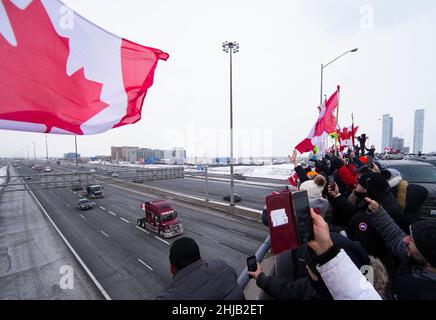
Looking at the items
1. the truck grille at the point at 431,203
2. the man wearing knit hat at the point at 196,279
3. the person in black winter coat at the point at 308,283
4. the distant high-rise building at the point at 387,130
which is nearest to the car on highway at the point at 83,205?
the man wearing knit hat at the point at 196,279

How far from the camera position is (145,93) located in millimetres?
3906

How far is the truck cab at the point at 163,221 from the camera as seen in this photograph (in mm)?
13586

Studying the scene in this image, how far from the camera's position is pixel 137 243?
12734 millimetres

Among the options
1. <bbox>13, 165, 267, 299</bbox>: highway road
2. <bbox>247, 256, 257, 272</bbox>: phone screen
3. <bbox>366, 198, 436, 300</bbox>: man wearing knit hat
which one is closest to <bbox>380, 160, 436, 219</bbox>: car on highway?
<bbox>366, 198, 436, 300</bbox>: man wearing knit hat

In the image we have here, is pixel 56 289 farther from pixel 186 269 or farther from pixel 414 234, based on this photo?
pixel 414 234

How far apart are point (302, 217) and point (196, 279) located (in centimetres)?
136

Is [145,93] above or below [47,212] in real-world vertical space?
above

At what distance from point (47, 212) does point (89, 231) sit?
11.0 meters

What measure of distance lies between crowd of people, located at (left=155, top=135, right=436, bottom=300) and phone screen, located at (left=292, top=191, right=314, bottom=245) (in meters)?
0.05

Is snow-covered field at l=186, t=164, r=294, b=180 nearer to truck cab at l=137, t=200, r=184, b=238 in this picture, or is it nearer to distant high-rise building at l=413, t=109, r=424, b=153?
truck cab at l=137, t=200, r=184, b=238

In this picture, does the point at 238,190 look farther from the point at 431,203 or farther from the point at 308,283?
the point at 308,283

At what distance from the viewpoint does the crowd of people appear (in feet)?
4.77
